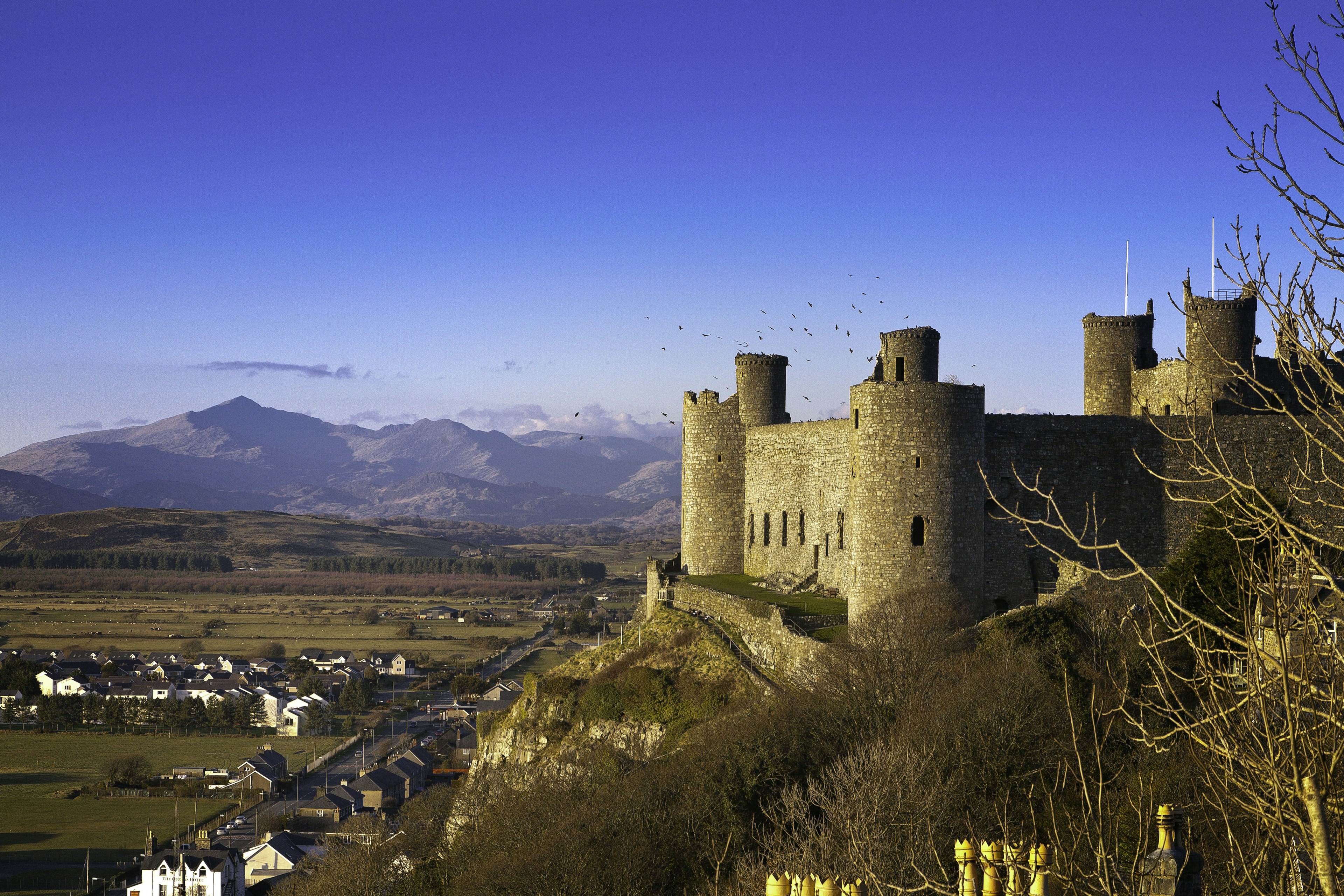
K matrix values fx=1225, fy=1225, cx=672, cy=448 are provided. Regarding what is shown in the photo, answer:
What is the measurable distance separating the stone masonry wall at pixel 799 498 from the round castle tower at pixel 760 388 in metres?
0.83

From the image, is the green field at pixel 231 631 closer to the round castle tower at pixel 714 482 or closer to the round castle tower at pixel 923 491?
the round castle tower at pixel 714 482

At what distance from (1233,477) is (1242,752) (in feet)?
6.04

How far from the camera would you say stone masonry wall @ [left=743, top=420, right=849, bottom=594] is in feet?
129

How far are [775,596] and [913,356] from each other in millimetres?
11253

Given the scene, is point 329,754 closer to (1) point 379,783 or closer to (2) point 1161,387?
(1) point 379,783

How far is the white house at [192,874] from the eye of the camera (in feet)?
191

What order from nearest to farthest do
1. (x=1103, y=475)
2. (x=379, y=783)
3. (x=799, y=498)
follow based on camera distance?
(x=1103, y=475), (x=799, y=498), (x=379, y=783)

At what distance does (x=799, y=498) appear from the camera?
1646 inches

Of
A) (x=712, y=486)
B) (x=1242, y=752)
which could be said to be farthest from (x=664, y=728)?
(x=1242, y=752)

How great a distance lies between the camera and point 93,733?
106m

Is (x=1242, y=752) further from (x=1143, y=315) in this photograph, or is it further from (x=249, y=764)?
(x=249, y=764)

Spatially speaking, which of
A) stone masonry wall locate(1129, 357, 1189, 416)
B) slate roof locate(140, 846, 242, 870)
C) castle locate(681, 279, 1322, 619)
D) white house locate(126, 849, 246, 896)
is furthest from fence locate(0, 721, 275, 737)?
stone masonry wall locate(1129, 357, 1189, 416)

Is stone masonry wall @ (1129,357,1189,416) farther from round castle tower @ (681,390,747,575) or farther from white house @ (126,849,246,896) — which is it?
white house @ (126,849,246,896)

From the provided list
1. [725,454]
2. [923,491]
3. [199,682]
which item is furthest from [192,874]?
[199,682]
